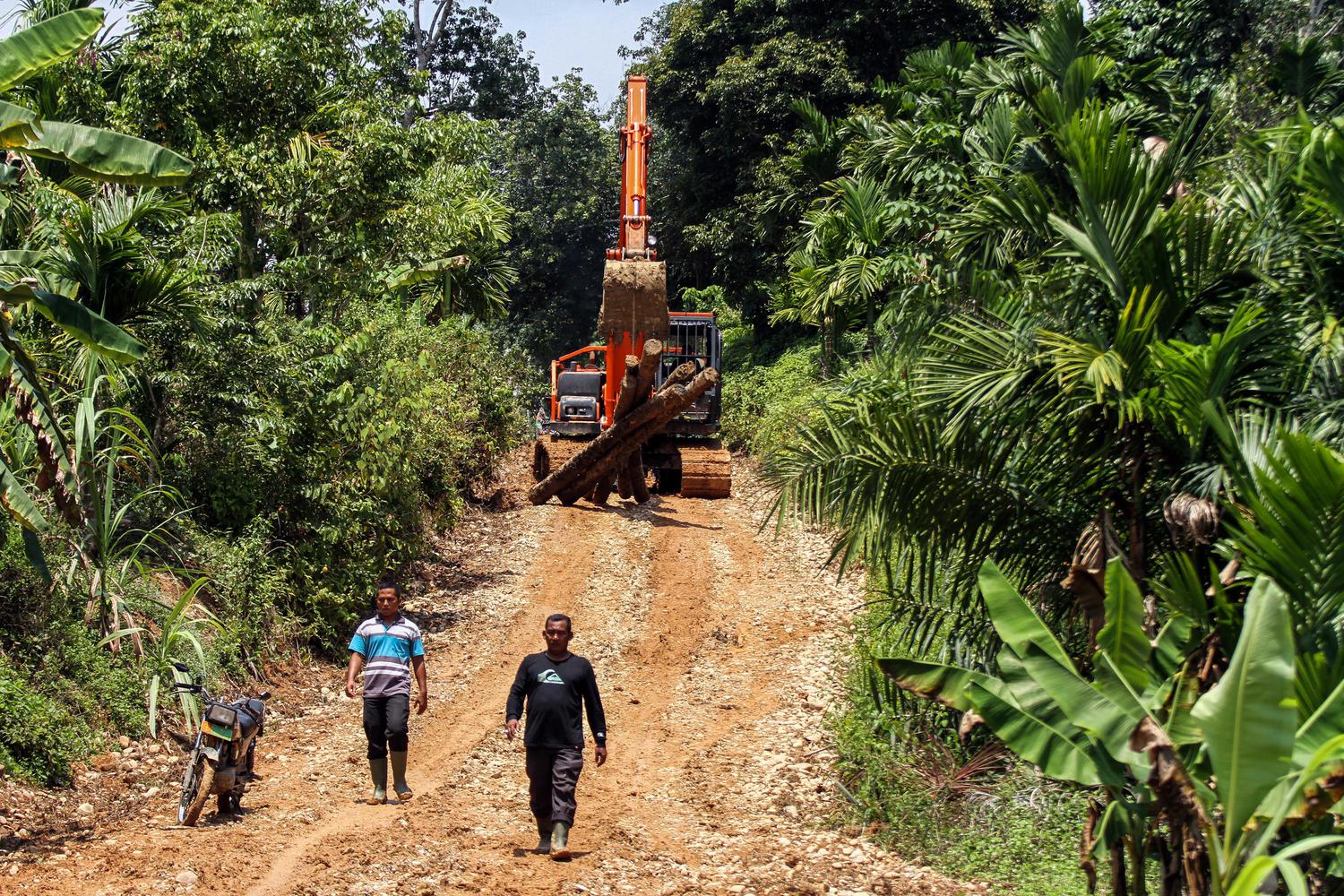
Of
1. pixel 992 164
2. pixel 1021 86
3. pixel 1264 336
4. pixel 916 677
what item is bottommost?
pixel 916 677

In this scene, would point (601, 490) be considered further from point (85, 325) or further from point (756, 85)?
point (756, 85)

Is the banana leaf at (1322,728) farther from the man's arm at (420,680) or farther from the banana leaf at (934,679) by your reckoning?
the man's arm at (420,680)

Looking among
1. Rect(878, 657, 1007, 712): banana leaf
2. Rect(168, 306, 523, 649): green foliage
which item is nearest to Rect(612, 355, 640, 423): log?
Rect(168, 306, 523, 649): green foliage

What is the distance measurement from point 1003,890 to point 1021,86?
7.57 meters

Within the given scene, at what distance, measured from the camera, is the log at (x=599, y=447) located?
20547 mm

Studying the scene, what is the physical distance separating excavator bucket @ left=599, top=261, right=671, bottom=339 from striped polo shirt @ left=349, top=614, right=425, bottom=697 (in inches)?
433

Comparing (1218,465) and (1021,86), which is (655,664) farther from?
(1218,465)

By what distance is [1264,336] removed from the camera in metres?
7.25

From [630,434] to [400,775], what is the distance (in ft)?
39.0

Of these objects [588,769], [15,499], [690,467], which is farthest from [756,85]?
[15,499]

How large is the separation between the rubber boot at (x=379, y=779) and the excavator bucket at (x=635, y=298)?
11308 millimetres

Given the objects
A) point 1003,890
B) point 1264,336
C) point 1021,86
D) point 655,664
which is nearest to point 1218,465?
point 1264,336

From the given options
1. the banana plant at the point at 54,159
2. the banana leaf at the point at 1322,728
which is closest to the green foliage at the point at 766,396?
the banana plant at the point at 54,159

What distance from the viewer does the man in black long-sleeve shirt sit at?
820 cm
